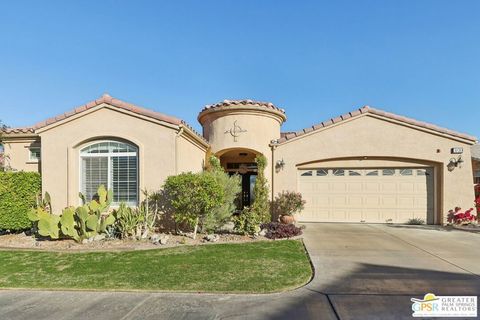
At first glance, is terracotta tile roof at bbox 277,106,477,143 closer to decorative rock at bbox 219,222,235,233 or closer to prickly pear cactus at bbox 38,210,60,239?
decorative rock at bbox 219,222,235,233

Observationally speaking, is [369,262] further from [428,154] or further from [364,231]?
[428,154]

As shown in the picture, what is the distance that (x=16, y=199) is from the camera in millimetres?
10781

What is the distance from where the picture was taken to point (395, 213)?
13695 millimetres

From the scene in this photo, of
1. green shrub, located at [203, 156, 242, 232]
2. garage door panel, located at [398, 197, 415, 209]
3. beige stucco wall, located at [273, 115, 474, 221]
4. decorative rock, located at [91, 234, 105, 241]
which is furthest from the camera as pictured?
garage door panel, located at [398, 197, 415, 209]

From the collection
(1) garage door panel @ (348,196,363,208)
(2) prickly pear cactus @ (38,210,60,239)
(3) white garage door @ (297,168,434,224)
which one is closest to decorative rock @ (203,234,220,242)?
(2) prickly pear cactus @ (38,210,60,239)

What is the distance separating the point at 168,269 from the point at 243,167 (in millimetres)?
9939

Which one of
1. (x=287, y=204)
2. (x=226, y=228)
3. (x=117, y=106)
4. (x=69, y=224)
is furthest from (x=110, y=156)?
(x=287, y=204)

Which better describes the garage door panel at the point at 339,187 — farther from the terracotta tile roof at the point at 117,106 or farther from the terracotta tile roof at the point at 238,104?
the terracotta tile roof at the point at 117,106

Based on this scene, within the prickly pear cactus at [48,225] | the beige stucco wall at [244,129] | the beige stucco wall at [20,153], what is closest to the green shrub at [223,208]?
the beige stucco wall at [244,129]

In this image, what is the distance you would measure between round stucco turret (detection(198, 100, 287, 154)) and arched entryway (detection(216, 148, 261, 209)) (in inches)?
54.2

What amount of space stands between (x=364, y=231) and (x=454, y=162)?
18.3 feet

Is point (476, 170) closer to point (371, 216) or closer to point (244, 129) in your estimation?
point (371, 216)

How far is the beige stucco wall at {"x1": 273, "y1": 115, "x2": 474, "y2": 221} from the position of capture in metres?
13.1

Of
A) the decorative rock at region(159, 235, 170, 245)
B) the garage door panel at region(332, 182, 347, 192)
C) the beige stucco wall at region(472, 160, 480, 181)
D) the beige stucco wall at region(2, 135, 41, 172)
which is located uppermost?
the beige stucco wall at region(2, 135, 41, 172)
